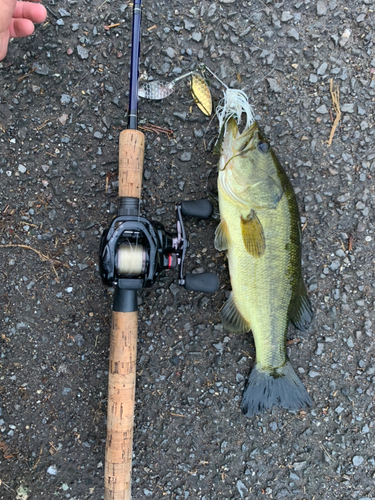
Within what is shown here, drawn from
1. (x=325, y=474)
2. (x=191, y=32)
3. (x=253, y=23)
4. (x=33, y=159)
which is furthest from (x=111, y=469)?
(x=253, y=23)

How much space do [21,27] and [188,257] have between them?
1873 millimetres

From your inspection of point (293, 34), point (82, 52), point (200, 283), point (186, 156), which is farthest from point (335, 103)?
point (82, 52)

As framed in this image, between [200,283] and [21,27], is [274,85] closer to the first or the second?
[200,283]

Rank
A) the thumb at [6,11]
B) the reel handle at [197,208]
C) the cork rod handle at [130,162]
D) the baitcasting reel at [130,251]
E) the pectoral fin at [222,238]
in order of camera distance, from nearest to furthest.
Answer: the baitcasting reel at [130,251], the thumb at [6,11], the cork rod handle at [130,162], the reel handle at [197,208], the pectoral fin at [222,238]

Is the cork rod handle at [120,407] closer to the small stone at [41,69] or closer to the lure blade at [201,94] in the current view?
the lure blade at [201,94]

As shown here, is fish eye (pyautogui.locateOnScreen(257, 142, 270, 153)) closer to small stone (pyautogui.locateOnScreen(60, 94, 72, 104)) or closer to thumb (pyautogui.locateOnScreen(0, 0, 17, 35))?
small stone (pyautogui.locateOnScreen(60, 94, 72, 104))

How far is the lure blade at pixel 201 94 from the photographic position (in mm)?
2574

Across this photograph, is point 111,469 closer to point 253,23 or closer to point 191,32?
point 191,32

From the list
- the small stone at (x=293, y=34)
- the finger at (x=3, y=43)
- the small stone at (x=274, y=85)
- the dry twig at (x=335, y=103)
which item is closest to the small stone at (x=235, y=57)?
the small stone at (x=274, y=85)

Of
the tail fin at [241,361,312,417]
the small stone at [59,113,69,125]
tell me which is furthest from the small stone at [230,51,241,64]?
the tail fin at [241,361,312,417]

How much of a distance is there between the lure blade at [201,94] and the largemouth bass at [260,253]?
0.12 m

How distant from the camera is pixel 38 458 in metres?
2.50

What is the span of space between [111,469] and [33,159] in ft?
6.81

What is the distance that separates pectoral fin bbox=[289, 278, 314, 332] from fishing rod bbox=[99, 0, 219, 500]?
2.11ft
